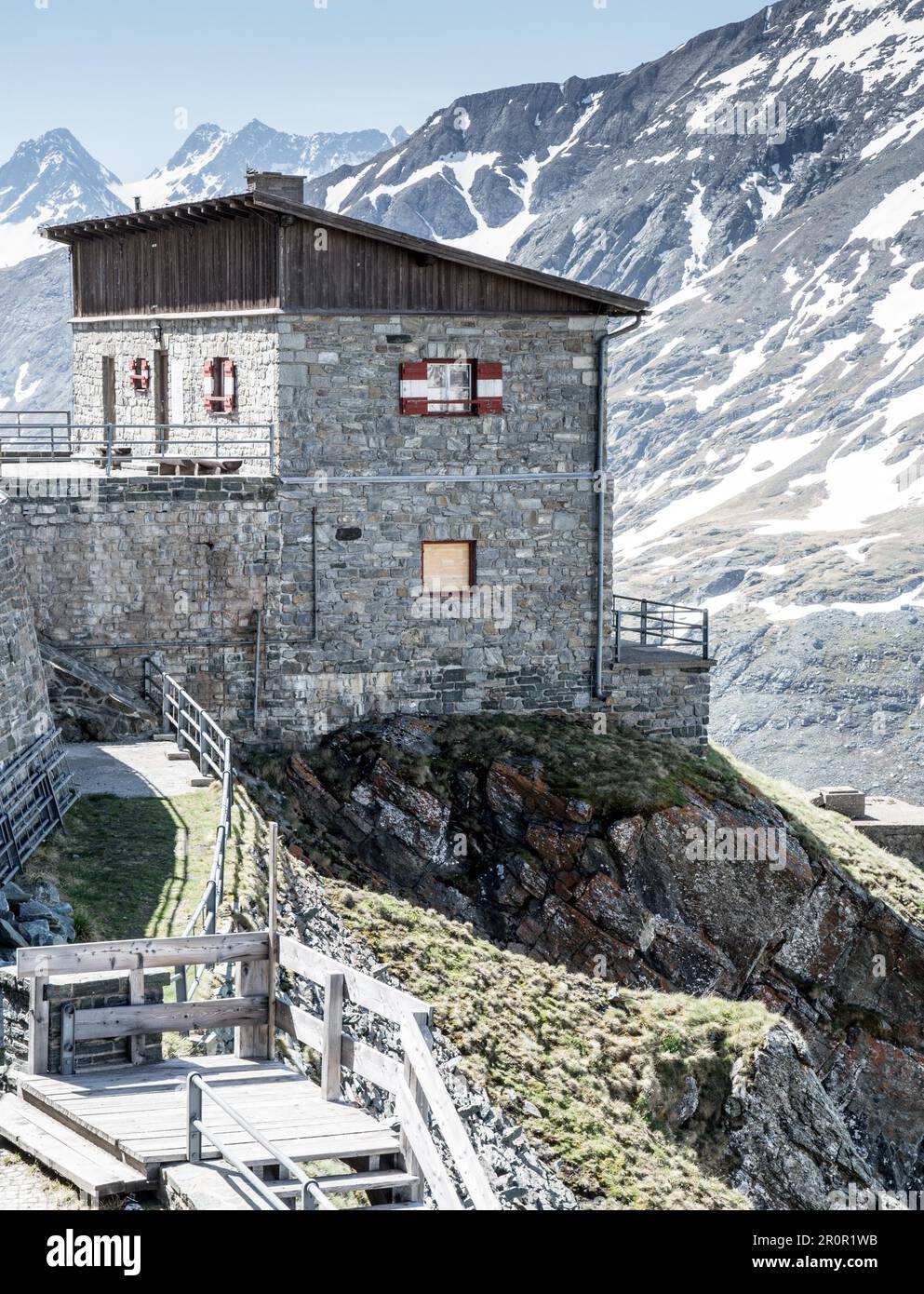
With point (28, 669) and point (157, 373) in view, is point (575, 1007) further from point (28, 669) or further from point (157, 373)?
point (157, 373)

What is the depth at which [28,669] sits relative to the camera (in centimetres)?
2425

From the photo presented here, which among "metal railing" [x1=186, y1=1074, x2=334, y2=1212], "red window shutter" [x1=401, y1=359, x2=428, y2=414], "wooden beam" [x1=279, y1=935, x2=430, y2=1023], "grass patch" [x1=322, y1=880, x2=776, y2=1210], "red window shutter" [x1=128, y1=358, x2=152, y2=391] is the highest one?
"red window shutter" [x1=128, y1=358, x2=152, y2=391]

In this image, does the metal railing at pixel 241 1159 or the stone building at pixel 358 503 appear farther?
the stone building at pixel 358 503

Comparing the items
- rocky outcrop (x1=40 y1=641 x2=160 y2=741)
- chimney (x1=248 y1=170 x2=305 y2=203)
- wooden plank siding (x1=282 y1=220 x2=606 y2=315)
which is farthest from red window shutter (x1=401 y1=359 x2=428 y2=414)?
rocky outcrop (x1=40 y1=641 x2=160 y2=741)

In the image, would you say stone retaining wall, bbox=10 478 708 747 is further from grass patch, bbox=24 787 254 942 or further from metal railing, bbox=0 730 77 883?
grass patch, bbox=24 787 254 942

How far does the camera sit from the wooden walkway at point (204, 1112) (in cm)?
1056

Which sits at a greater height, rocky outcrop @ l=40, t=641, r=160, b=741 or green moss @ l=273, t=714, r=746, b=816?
rocky outcrop @ l=40, t=641, r=160, b=741

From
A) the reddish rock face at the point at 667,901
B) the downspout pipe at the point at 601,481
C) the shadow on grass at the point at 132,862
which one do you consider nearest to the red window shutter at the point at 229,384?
the reddish rock face at the point at 667,901

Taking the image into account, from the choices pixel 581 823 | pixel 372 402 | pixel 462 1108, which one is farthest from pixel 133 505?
pixel 462 1108

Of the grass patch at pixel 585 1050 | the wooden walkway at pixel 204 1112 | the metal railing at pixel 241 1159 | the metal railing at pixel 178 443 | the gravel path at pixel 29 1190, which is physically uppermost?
the metal railing at pixel 178 443

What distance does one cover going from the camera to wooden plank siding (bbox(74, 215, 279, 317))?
2927cm

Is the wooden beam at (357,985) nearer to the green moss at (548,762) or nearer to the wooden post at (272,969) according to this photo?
the wooden post at (272,969)

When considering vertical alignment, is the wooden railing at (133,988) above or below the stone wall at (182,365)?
below

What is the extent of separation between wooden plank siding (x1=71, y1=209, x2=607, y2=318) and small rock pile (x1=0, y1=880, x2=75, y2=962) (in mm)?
13125
